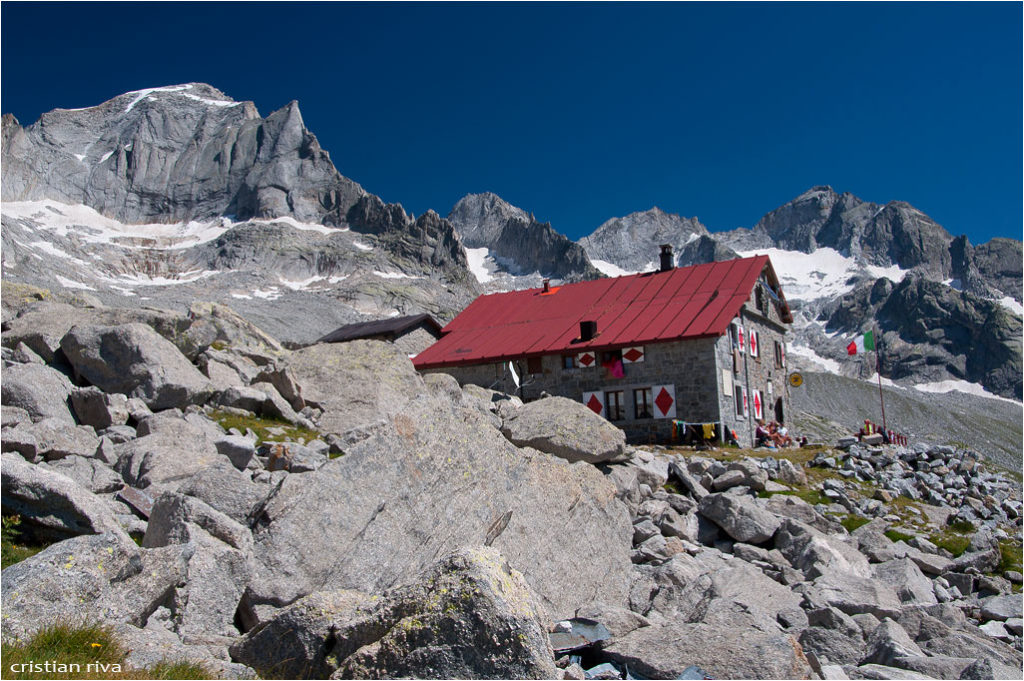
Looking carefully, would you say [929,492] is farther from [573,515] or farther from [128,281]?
[128,281]

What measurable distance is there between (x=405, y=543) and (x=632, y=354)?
A: 23510 millimetres

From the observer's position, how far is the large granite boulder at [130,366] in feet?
43.2

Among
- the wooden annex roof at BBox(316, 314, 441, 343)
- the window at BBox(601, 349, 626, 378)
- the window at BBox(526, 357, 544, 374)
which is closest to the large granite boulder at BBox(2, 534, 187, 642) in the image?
the window at BBox(601, 349, 626, 378)

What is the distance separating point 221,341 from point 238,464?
933cm

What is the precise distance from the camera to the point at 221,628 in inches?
249

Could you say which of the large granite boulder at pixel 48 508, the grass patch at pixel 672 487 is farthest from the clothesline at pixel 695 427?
the large granite boulder at pixel 48 508

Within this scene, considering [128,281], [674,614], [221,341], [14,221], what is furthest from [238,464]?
[14,221]

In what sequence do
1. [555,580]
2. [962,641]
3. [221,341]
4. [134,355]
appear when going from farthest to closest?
[221,341] < [134,355] < [962,641] < [555,580]

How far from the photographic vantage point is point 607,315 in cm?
3453

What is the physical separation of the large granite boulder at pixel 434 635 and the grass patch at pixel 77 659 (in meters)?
0.68

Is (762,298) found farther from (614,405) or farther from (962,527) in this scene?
(962,527)

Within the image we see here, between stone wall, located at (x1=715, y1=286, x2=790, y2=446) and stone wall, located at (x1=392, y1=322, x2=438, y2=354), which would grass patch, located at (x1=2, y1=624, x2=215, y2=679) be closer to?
stone wall, located at (x1=715, y1=286, x2=790, y2=446)

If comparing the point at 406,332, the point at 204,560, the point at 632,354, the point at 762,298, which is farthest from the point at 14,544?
the point at 406,332

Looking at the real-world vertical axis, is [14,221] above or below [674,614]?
above
